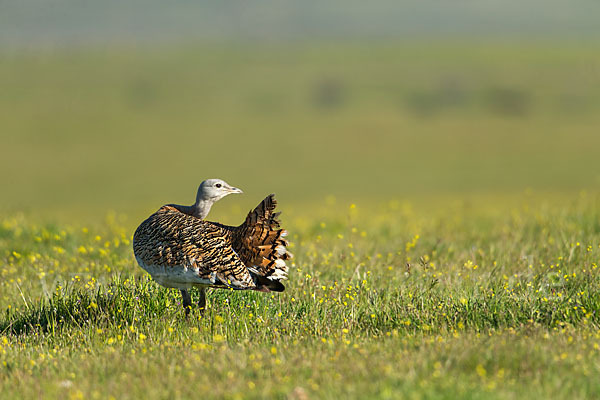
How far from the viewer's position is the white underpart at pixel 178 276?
20.2ft

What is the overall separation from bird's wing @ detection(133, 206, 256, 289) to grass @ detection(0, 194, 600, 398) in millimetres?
359

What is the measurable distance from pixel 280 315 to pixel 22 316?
269 centimetres

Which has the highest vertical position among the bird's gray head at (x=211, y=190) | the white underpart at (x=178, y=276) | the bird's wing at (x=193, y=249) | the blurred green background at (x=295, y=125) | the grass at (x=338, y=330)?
the blurred green background at (x=295, y=125)

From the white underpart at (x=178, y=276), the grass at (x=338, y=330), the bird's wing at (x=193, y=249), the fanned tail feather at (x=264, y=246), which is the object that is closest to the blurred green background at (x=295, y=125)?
the grass at (x=338, y=330)

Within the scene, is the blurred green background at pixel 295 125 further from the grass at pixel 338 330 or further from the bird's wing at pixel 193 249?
the bird's wing at pixel 193 249

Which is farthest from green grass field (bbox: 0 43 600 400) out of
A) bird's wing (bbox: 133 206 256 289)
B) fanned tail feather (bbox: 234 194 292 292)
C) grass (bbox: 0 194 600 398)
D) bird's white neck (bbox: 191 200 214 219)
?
bird's white neck (bbox: 191 200 214 219)

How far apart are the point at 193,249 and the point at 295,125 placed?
222 feet

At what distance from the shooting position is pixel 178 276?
20.6 ft

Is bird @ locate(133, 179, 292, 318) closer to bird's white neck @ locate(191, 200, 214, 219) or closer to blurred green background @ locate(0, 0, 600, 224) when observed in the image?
bird's white neck @ locate(191, 200, 214, 219)

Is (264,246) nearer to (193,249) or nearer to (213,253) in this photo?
(213,253)


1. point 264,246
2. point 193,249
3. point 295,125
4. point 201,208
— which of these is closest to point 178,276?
point 193,249

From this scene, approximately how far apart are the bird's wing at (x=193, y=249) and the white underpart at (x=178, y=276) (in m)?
0.02

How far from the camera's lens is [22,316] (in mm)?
7039

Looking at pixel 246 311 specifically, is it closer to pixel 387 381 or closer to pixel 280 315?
pixel 280 315
